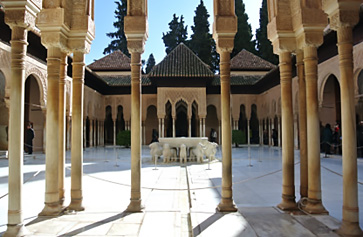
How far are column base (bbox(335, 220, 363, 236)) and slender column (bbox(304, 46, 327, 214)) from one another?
2.43ft

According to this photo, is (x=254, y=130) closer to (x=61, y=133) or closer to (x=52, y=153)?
(x=61, y=133)

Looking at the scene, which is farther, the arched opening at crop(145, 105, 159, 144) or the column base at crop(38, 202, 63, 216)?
the arched opening at crop(145, 105, 159, 144)

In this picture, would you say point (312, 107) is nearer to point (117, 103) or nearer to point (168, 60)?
point (168, 60)

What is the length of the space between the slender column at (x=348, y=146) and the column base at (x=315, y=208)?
0.69 meters

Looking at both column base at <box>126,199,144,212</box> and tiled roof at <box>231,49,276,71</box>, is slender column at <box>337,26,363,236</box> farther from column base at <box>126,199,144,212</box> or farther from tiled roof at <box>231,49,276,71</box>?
tiled roof at <box>231,49,276,71</box>

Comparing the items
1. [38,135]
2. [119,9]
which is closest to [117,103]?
[38,135]

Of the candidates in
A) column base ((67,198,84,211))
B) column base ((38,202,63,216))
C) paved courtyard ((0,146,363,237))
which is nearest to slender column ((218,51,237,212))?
paved courtyard ((0,146,363,237))

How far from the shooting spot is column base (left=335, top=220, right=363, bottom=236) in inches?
120

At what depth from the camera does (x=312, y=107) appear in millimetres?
3975

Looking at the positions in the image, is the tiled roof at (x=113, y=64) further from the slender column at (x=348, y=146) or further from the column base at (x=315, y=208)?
the slender column at (x=348, y=146)

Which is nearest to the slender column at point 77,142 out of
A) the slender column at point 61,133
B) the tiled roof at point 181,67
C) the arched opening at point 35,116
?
the slender column at point 61,133

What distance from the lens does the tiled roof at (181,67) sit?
21.6 meters

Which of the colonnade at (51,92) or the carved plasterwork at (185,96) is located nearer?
the colonnade at (51,92)

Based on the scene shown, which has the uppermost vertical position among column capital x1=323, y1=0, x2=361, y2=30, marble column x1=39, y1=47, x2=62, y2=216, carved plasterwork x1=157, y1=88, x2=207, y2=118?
carved plasterwork x1=157, y1=88, x2=207, y2=118
